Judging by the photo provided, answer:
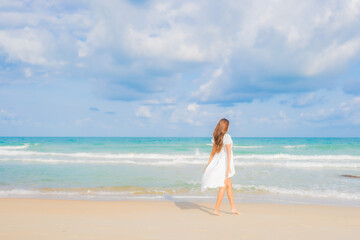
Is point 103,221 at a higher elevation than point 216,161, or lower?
lower

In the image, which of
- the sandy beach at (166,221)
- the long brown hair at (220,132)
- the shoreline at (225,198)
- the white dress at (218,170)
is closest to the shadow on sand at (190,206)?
the sandy beach at (166,221)

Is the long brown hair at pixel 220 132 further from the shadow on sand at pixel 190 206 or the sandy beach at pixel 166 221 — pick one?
the shadow on sand at pixel 190 206

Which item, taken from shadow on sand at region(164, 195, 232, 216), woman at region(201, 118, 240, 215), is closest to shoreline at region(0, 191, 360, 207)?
shadow on sand at region(164, 195, 232, 216)

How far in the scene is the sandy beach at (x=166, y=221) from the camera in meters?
5.21

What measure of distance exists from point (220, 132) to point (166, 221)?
79.9 inches

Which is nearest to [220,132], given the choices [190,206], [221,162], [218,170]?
[221,162]

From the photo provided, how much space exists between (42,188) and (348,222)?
881 centimetres

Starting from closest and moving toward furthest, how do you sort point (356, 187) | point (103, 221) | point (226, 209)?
point (103, 221) < point (226, 209) < point (356, 187)

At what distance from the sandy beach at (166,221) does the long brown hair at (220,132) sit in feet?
4.87

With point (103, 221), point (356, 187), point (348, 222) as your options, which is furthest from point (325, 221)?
point (356, 187)

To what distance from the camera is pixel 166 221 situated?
6098mm

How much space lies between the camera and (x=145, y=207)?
753 cm

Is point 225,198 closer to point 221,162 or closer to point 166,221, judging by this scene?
point 221,162

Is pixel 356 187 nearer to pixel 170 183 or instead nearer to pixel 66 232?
pixel 170 183
